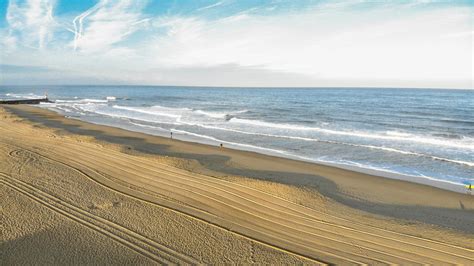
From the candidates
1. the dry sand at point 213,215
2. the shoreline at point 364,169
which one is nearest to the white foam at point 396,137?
the shoreline at point 364,169

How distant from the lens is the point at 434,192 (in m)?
9.71

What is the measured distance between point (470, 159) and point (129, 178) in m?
16.3

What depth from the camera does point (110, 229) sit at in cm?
627

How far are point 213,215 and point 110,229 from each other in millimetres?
2420

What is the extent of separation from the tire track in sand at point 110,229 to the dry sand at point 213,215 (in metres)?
0.03

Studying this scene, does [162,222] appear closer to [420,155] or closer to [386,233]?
[386,233]

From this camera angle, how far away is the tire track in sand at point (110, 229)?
543 centimetres

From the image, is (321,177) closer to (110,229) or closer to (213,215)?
(213,215)

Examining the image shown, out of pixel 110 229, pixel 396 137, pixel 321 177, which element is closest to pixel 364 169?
pixel 321 177

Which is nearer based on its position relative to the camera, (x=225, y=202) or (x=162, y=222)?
(x=162, y=222)

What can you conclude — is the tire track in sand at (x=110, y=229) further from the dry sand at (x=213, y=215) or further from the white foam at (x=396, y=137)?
the white foam at (x=396, y=137)

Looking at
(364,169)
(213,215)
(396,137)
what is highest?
(396,137)

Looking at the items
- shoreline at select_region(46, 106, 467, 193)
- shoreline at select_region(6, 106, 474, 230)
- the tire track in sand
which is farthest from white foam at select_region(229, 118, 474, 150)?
the tire track in sand

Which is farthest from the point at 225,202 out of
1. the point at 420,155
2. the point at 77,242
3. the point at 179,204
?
the point at 420,155
